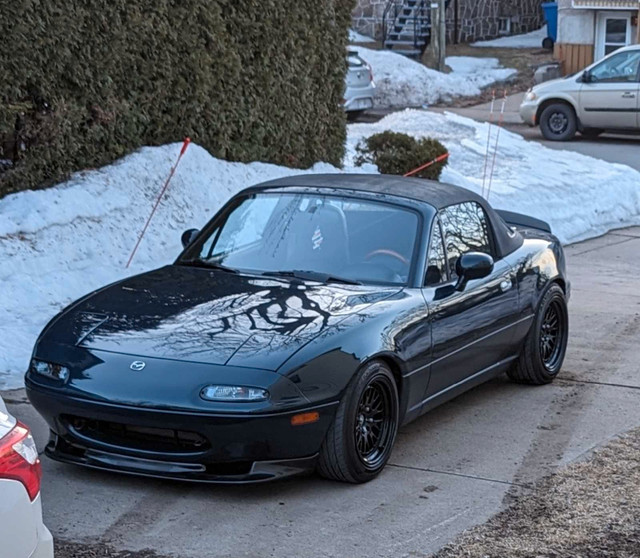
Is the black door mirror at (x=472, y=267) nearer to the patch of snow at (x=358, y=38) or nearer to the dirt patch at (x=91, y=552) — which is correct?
the dirt patch at (x=91, y=552)

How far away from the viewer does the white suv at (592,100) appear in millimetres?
22344

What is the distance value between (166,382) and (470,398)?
2764 millimetres

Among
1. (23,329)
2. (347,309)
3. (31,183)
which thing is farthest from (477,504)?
(31,183)

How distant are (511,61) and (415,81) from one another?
503cm

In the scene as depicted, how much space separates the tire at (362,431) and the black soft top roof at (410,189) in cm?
149

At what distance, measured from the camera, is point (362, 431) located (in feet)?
20.1

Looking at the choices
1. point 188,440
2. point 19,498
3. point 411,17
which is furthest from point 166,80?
point 411,17

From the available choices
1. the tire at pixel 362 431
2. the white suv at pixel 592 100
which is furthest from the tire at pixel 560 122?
the tire at pixel 362 431

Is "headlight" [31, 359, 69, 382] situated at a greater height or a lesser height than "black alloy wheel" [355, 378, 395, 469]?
greater

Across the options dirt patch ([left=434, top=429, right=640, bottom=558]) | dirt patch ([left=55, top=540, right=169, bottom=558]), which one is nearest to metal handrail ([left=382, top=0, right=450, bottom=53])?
dirt patch ([left=434, top=429, right=640, bottom=558])

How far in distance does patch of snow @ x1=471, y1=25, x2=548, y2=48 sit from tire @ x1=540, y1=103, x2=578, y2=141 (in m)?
12.0

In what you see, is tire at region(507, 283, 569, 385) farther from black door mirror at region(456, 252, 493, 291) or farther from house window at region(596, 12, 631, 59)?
house window at region(596, 12, 631, 59)

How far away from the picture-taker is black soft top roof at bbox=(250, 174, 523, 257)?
24.3 ft

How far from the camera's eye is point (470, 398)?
7910 mm
